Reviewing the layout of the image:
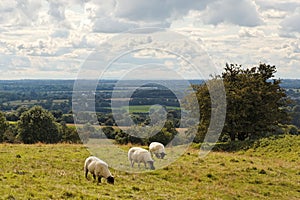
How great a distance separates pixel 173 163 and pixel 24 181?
410 inches

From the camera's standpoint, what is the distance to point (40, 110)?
6294cm

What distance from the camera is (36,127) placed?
60.6 meters

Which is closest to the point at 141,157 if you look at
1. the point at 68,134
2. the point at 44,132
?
the point at 44,132

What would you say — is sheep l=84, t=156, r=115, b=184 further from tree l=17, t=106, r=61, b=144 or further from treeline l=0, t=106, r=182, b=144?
tree l=17, t=106, r=61, b=144

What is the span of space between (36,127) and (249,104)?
110 feet

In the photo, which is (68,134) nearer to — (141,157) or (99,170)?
(141,157)

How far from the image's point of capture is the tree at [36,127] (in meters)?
59.1

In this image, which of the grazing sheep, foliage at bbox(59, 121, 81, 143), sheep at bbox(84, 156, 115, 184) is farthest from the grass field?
foliage at bbox(59, 121, 81, 143)

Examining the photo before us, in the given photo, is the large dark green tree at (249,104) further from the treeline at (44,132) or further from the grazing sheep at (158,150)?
the grazing sheep at (158,150)

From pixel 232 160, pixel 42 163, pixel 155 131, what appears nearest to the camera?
pixel 42 163

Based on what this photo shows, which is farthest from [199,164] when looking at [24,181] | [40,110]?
[40,110]

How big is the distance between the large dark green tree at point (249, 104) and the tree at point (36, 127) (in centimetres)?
2587

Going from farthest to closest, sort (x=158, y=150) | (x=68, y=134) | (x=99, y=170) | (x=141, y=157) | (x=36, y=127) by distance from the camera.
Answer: (x=68, y=134) → (x=36, y=127) → (x=158, y=150) → (x=141, y=157) → (x=99, y=170)

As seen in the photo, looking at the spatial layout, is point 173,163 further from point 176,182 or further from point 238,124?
point 238,124
